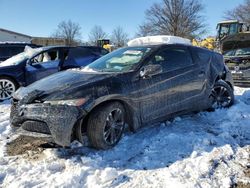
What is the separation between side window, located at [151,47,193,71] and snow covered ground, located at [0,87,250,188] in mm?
1078

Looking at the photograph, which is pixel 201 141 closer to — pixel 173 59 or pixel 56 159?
pixel 173 59

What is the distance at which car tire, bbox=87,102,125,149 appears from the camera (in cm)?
407

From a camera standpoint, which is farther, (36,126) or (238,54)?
(238,54)

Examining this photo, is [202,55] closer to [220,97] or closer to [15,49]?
[220,97]

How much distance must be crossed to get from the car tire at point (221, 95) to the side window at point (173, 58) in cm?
107

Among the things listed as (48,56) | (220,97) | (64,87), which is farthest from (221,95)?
(48,56)

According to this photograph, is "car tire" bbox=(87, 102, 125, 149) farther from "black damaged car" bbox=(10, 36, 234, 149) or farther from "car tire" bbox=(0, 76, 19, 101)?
"car tire" bbox=(0, 76, 19, 101)

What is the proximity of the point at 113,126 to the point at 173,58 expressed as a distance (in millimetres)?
1856

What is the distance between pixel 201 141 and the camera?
15.0 feet

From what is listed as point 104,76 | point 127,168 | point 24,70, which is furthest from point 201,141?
point 24,70

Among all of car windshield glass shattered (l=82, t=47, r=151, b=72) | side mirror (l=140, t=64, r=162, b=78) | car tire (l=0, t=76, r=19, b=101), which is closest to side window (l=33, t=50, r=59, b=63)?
car tire (l=0, t=76, r=19, b=101)

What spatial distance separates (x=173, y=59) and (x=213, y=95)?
1.53 meters

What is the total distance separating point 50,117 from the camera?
3.85 meters

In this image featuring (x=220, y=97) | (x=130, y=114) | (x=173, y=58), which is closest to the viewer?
(x=130, y=114)
